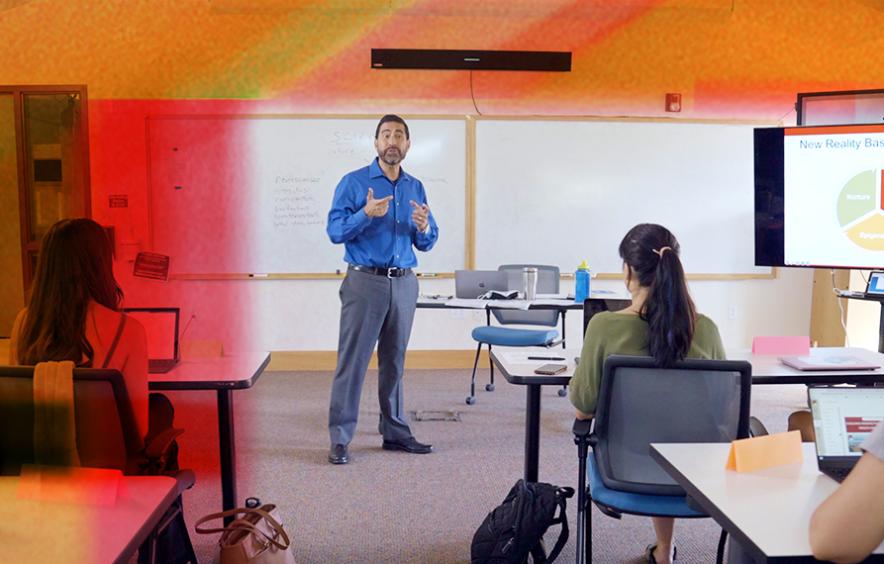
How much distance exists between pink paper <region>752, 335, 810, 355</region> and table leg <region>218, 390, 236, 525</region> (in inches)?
63.1

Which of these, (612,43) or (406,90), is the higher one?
(612,43)

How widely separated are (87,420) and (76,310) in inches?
9.4

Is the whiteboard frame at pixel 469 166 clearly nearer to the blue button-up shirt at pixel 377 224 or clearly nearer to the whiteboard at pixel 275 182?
the whiteboard at pixel 275 182

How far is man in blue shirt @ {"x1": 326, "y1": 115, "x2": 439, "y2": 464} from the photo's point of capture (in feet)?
9.06

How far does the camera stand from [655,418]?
5.14 feet

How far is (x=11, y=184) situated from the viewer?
3.13 ft

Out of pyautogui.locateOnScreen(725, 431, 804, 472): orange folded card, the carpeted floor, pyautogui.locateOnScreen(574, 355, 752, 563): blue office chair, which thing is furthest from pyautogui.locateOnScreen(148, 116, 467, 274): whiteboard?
pyautogui.locateOnScreen(725, 431, 804, 472): orange folded card

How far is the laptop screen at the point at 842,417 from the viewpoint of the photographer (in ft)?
3.74

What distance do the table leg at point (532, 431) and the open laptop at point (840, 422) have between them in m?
1.02

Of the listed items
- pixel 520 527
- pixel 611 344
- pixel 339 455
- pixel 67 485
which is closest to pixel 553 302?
pixel 339 455

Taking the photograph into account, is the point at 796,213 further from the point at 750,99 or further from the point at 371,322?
the point at 750,99

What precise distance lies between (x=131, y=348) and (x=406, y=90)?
10.9 feet

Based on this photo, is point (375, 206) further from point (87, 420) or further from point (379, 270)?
point (87, 420)

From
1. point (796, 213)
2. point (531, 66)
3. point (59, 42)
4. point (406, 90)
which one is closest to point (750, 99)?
point (531, 66)
